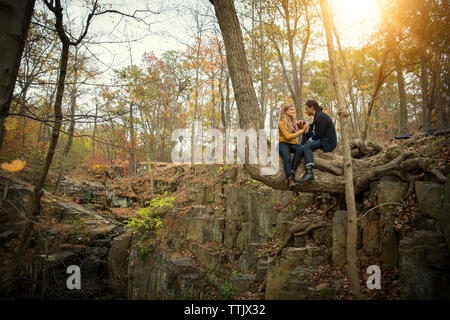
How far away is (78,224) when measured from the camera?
1141 cm

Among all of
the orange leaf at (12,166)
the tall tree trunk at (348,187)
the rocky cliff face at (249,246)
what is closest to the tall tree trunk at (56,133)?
the rocky cliff face at (249,246)

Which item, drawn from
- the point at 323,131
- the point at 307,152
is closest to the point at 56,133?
the point at 307,152

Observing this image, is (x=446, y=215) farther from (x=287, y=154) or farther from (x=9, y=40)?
(x=9, y=40)

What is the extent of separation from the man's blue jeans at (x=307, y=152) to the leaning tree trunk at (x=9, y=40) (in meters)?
4.50

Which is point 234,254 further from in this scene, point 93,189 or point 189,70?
point 189,70

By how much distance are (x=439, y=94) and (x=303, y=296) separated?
10418 mm

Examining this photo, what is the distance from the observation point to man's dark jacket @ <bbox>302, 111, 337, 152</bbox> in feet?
16.0

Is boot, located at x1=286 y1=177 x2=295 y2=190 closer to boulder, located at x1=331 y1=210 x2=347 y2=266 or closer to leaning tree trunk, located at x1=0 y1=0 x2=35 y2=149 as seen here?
boulder, located at x1=331 y1=210 x2=347 y2=266

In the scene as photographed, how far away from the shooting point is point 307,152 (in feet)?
15.5

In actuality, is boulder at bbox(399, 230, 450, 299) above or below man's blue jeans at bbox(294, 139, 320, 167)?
below

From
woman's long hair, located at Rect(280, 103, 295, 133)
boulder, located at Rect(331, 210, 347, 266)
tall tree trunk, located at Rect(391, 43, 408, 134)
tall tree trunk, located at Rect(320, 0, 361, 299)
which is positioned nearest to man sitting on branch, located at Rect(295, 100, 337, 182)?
woman's long hair, located at Rect(280, 103, 295, 133)

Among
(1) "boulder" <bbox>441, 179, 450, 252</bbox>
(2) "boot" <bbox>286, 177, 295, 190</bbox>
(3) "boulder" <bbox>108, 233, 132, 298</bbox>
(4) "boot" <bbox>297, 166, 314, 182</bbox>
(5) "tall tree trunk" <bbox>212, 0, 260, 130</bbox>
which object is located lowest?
(3) "boulder" <bbox>108, 233, 132, 298</bbox>

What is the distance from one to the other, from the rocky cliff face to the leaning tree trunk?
5.93 feet

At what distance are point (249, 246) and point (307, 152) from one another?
13.1 feet
